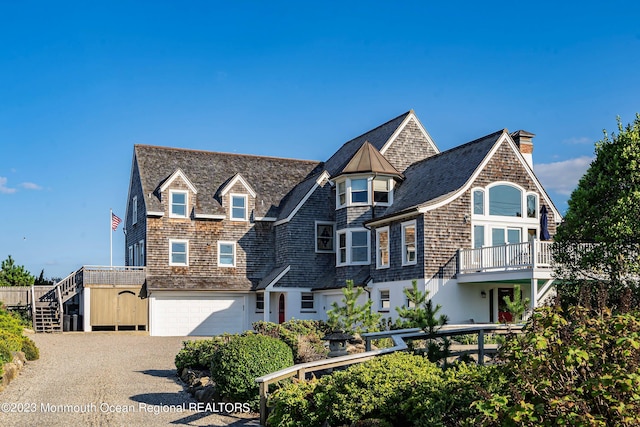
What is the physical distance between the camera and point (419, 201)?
30031 millimetres

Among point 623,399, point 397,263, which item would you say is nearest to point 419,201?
point 397,263

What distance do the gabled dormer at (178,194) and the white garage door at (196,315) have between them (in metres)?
4.18

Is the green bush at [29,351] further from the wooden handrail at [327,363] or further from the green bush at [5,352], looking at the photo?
the wooden handrail at [327,363]

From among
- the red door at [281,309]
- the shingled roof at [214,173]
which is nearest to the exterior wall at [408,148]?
the shingled roof at [214,173]

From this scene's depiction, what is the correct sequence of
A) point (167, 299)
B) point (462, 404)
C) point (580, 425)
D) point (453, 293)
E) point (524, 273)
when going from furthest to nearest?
1. point (167, 299)
2. point (453, 293)
3. point (524, 273)
4. point (462, 404)
5. point (580, 425)

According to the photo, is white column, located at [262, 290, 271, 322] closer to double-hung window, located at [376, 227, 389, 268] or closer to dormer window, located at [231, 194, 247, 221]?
dormer window, located at [231, 194, 247, 221]

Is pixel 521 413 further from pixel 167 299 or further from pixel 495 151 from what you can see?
pixel 167 299

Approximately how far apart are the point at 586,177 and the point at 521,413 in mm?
10905

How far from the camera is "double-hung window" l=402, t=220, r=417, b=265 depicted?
1152 inches

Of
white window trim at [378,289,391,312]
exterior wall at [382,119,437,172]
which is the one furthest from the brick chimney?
white window trim at [378,289,391,312]

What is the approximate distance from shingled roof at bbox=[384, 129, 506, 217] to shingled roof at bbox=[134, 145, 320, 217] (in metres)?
8.37

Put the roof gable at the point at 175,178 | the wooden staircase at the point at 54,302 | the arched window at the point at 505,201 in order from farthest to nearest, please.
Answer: the roof gable at the point at 175,178 < the wooden staircase at the point at 54,302 < the arched window at the point at 505,201

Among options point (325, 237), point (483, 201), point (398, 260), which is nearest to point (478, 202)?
point (483, 201)

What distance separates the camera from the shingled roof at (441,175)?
29.6 m
